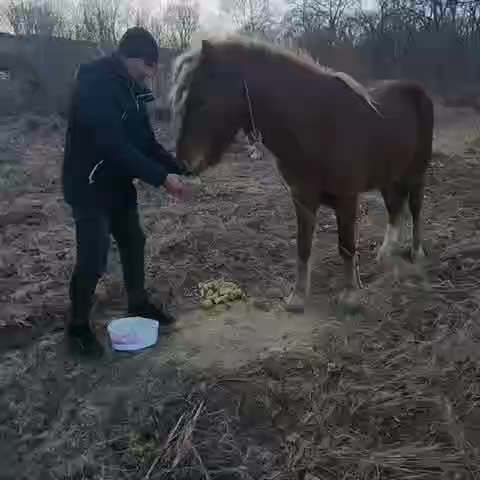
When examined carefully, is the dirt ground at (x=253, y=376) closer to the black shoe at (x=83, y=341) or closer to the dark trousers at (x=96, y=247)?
the black shoe at (x=83, y=341)

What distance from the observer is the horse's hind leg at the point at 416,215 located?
5.02m

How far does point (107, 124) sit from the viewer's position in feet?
9.50

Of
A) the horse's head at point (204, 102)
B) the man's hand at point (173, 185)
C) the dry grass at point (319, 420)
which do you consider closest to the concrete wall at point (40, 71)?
the horse's head at point (204, 102)

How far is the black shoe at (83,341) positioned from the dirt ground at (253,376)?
0.08 meters

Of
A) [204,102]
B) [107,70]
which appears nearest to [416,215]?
[204,102]

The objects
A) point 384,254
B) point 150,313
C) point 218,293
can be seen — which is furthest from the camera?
point 384,254

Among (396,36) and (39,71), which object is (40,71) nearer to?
(39,71)

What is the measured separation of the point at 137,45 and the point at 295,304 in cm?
201

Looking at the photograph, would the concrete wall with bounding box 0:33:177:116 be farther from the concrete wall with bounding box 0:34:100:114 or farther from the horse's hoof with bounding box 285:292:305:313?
the horse's hoof with bounding box 285:292:305:313

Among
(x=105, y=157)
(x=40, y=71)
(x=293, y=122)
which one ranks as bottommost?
(x=105, y=157)

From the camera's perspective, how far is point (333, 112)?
3619 millimetres

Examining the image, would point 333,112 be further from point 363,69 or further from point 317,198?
point 363,69

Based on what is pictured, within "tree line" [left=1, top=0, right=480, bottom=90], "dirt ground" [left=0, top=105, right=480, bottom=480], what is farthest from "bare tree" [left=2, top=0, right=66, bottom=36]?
"dirt ground" [left=0, top=105, right=480, bottom=480]

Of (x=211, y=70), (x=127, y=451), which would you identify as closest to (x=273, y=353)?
(x=127, y=451)
